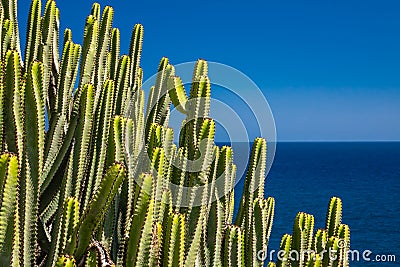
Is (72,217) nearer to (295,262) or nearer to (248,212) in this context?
(248,212)

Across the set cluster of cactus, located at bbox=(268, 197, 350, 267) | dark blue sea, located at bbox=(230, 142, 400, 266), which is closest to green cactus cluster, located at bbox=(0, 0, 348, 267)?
cluster of cactus, located at bbox=(268, 197, 350, 267)

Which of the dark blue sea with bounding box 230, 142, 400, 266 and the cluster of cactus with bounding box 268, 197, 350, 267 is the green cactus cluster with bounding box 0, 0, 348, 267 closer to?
the cluster of cactus with bounding box 268, 197, 350, 267

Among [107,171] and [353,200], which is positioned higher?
[353,200]

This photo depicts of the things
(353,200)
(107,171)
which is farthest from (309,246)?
(353,200)

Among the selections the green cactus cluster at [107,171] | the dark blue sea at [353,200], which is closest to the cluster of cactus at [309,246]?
the green cactus cluster at [107,171]

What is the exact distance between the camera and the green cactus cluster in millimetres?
2143

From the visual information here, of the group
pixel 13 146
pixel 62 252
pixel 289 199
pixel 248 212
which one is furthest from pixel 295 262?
pixel 289 199

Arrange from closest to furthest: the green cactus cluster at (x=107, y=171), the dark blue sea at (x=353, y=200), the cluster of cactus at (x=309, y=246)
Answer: the green cactus cluster at (x=107, y=171), the cluster of cactus at (x=309, y=246), the dark blue sea at (x=353, y=200)

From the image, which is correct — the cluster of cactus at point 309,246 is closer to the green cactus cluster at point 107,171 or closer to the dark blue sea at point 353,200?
the green cactus cluster at point 107,171

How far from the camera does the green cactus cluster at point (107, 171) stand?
7.03 ft

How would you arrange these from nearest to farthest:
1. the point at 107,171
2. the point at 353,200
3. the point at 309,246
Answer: the point at 107,171 → the point at 309,246 → the point at 353,200

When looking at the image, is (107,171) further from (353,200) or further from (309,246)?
(353,200)

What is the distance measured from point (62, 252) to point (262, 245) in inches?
52.0

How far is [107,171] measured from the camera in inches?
82.7
